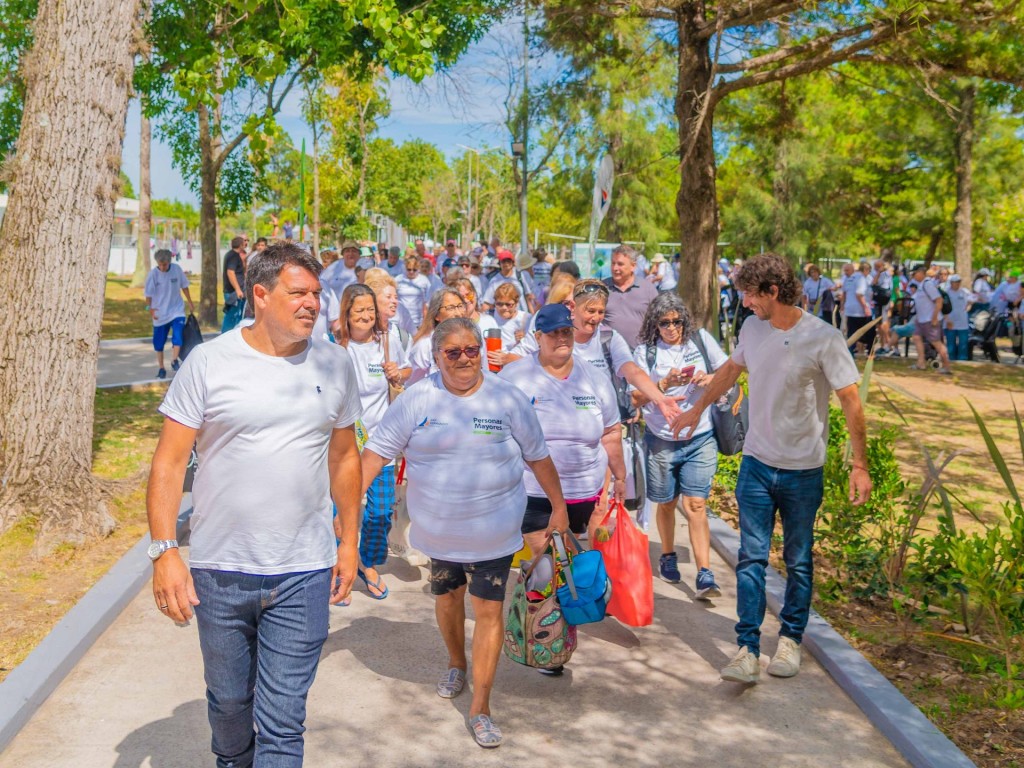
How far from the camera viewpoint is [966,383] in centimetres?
1714

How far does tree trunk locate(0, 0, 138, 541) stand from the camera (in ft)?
23.5

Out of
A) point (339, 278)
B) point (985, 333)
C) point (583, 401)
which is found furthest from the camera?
point (985, 333)

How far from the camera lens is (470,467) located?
4.34 m

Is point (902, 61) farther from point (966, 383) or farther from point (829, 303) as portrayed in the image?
point (829, 303)

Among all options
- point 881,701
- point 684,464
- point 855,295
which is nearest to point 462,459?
point 881,701

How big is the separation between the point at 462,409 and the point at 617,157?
4222cm

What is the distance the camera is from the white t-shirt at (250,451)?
323 centimetres

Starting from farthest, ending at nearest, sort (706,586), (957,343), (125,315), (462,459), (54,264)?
1. (125,315)
2. (957,343)
3. (54,264)
4. (706,586)
5. (462,459)

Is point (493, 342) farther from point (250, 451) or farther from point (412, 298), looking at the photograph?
point (412, 298)

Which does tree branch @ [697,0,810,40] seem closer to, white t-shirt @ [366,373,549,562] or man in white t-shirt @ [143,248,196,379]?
man in white t-shirt @ [143,248,196,379]

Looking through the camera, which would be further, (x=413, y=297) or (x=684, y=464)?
(x=413, y=297)

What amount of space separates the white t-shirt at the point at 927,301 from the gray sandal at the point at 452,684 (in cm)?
1465

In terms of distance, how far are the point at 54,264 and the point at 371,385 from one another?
2.42m

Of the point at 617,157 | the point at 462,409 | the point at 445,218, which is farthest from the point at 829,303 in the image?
the point at 445,218
